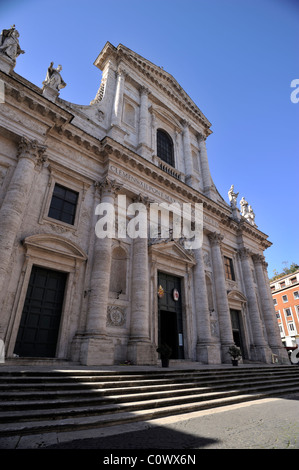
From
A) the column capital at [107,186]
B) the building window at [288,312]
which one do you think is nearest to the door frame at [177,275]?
the column capital at [107,186]

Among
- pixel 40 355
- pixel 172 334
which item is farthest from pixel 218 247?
pixel 40 355

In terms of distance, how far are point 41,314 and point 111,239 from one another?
4.55 metres

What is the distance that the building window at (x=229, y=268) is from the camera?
20.3 m

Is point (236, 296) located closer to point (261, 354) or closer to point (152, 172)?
point (261, 354)

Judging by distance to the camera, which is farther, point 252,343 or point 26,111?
point 252,343

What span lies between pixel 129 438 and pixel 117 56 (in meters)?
22.5

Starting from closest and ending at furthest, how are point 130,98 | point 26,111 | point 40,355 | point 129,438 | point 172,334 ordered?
1. point 129,438
2. point 40,355
3. point 26,111
4. point 172,334
5. point 130,98

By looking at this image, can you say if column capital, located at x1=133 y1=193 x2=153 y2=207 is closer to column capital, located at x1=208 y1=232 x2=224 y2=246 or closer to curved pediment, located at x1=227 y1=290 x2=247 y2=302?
column capital, located at x1=208 y1=232 x2=224 y2=246

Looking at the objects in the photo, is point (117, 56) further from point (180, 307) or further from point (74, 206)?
point (180, 307)

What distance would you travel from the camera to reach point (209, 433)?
414cm

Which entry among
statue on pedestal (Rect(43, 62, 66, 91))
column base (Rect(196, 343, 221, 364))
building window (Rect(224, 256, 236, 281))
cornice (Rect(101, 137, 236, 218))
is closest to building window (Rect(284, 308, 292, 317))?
building window (Rect(224, 256, 236, 281))

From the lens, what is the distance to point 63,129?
40.9ft

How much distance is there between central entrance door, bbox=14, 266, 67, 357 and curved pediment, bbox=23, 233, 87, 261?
934 millimetres

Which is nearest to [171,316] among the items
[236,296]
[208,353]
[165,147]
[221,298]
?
[208,353]
